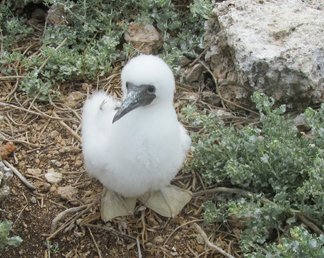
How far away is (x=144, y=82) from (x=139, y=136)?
0.24m

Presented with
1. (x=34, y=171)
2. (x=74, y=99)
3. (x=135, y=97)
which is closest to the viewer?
(x=135, y=97)

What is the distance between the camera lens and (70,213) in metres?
3.48

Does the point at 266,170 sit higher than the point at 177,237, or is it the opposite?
the point at 266,170

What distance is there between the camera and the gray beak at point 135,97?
3.12 m

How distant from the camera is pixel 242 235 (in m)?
3.26

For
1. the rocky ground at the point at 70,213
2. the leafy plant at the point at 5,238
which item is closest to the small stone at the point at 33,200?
the rocky ground at the point at 70,213

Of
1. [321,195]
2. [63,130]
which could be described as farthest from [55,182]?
[321,195]

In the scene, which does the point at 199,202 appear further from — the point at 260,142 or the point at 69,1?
the point at 69,1

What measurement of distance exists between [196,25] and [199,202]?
1265mm

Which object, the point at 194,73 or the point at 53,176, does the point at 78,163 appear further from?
the point at 194,73

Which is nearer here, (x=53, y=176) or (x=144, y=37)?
(x=53, y=176)

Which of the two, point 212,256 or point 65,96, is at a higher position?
point 65,96

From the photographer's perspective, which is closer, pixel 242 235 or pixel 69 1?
pixel 242 235

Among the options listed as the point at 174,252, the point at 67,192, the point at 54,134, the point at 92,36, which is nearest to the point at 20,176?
A: the point at 67,192
